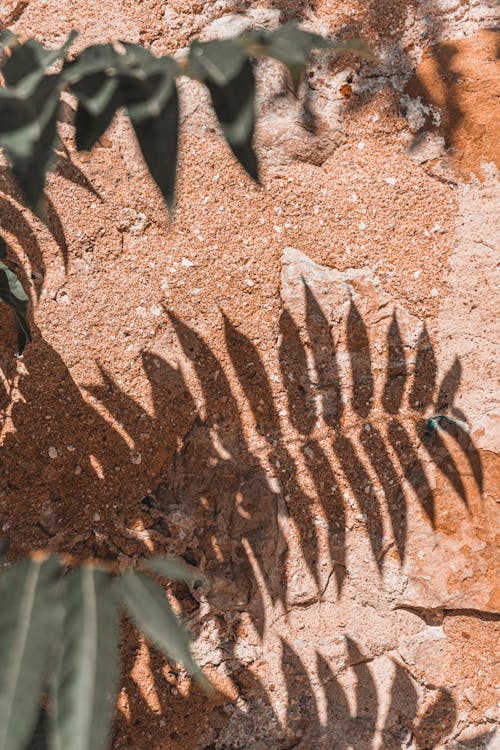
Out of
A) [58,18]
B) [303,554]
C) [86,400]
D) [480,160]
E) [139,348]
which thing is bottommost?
[303,554]

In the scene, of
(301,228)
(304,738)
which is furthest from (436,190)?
(304,738)

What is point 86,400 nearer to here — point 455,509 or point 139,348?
point 139,348

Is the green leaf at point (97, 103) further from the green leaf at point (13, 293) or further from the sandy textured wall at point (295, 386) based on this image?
the sandy textured wall at point (295, 386)

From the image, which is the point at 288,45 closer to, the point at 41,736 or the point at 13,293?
the point at 13,293

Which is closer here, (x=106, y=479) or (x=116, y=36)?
(x=106, y=479)

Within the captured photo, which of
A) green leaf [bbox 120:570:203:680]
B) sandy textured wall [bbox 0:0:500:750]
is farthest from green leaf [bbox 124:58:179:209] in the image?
sandy textured wall [bbox 0:0:500:750]

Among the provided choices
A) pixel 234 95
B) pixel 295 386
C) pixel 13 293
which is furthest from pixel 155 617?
pixel 295 386
